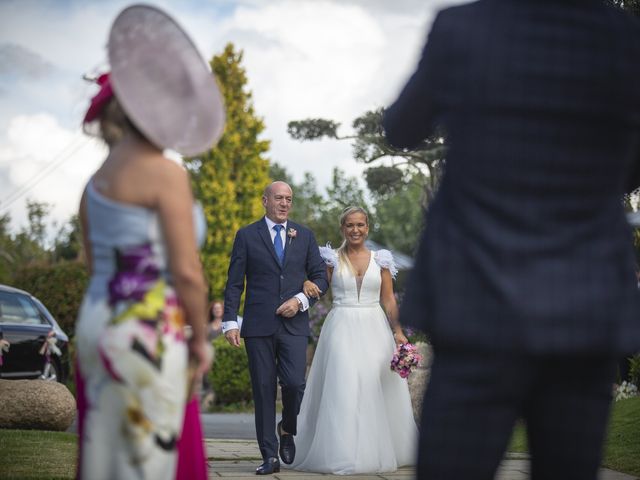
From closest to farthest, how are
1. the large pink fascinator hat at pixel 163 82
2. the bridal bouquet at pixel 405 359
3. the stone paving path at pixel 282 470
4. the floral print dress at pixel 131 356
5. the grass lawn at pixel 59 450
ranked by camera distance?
the floral print dress at pixel 131 356, the large pink fascinator hat at pixel 163 82, the grass lawn at pixel 59 450, the stone paving path at pixel 282 470, the bridal bouquet at pixel 405 359

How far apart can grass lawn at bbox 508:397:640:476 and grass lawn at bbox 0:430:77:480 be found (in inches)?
158

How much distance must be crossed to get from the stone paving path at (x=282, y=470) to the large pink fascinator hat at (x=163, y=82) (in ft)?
Answer: 14.2

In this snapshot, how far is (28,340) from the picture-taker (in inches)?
582

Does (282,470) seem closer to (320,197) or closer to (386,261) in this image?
(386,261)

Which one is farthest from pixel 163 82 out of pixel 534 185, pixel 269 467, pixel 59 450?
pixel 59 450

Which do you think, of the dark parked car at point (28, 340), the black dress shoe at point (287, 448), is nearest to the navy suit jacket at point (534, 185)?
the black dress shoe at point (287, 448)

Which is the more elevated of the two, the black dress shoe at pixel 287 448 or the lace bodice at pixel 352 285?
the lace bodice at pixel 352 285

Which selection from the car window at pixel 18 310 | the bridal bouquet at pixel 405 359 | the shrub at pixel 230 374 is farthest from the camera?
the shrub at pixel 230 374

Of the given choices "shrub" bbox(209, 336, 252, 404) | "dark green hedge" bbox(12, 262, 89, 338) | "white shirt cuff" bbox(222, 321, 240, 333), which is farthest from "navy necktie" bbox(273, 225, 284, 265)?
"dark green hedge" bbox(12, 262, 89, 338)

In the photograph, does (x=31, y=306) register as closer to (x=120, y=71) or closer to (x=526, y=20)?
(x=120, y=71)

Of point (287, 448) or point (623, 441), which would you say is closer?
point (287, 448)

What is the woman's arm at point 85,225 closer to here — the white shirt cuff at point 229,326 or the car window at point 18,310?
the white shirt cuff at point 229,326

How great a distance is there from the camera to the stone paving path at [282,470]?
7.55 meters

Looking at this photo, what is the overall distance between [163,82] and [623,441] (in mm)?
7412
